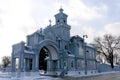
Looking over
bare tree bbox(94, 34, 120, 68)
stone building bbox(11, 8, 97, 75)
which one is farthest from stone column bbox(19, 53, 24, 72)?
bare tree bbox(94, 34, 120, 68)

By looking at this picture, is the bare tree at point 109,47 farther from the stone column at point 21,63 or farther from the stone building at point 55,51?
the stone column at point 21,63

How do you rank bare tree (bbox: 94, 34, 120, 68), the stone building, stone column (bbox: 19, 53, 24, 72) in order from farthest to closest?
bare tree (bbox: 94, 34, 120, 68) → the stone building → stone column (bbox: 19, 53, 24, 72)

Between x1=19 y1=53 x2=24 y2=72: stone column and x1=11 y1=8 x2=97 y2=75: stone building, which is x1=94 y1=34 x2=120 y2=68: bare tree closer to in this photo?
x1=11 y1=8 x2=97 y2=75: stone building

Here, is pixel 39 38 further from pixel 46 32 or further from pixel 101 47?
pixel 101 47

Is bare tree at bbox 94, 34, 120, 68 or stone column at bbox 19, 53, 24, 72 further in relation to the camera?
bare tree at bbox 94, 34, 120, 68

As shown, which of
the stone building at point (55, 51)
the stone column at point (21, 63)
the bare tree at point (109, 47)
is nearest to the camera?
the stone column at point (21, 63)

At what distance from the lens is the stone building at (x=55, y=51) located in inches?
1308

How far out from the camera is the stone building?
33.2m

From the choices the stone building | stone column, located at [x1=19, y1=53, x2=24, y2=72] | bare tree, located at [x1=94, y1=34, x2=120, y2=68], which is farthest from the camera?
bare tree, located at [x1=94, y1=34, x2=120, y2=68]

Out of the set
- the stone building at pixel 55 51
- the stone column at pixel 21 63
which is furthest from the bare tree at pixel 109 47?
the stone column at pixel 21 63

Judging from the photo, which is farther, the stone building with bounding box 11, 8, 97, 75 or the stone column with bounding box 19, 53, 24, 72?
the stone building with bounding box 11, 8, 97, 75

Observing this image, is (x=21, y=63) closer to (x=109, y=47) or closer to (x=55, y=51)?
(x=55, y=51)

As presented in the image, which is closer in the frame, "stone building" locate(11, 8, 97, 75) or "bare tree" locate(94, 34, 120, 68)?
"stone building" locate(11, 8, 97, 75)

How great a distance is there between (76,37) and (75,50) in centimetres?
350
